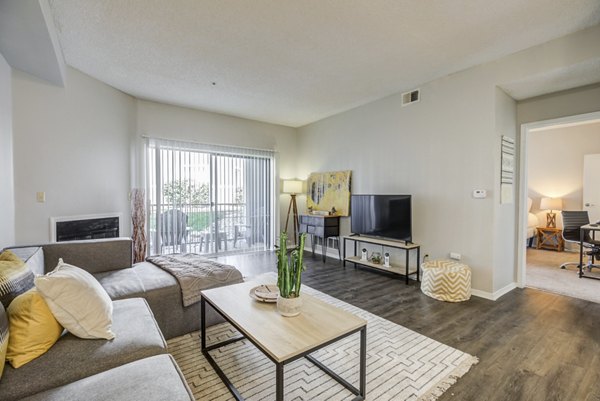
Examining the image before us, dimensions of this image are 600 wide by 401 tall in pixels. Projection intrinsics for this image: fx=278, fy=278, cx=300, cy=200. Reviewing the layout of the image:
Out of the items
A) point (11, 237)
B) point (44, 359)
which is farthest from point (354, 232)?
point (11, 237)

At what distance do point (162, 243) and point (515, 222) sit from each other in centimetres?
537

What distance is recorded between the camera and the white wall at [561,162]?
18.6 feet

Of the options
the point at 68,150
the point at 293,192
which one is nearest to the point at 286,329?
the point at 68,150

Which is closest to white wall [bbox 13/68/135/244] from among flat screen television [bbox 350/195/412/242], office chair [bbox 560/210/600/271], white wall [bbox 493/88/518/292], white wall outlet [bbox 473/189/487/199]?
flat screen television [bbox 350/195/412/242]

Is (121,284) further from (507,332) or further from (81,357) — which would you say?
(507,332)

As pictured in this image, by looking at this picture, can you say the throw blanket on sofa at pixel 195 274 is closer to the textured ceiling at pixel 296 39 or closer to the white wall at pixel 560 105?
the textured ceiling at pixel 296 39

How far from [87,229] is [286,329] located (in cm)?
344

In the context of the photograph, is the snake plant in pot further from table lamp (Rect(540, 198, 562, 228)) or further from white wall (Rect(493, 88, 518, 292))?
table lamp (Rect(540, 198, 562, 228))

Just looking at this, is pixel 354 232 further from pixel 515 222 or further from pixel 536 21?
pixel 536 21

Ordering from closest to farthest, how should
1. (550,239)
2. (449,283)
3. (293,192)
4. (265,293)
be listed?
(265,293) → (449,283) → (550,239) → (293,192)

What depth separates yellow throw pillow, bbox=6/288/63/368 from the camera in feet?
4.15

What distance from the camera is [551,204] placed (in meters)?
6.04

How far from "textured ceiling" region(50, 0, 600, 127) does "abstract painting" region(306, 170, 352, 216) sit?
5.55 feet

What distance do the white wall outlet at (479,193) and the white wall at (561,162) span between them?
3.18 m
